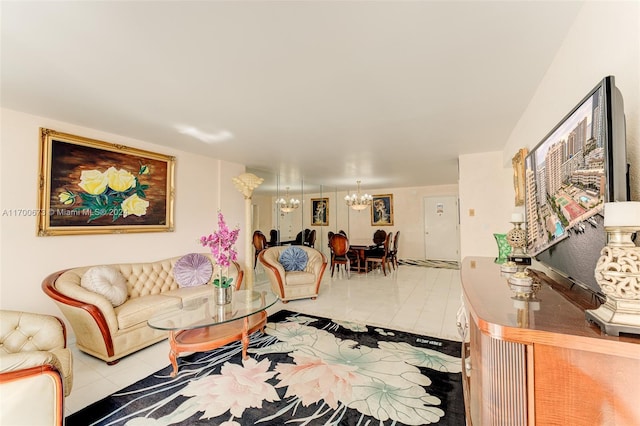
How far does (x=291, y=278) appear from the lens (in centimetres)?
415

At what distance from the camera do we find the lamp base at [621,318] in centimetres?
65

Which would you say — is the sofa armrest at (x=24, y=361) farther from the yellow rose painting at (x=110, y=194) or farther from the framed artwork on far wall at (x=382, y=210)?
the framed artwork on far wall at (x=382, y=210)

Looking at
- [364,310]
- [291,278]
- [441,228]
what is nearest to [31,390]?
[291,278]

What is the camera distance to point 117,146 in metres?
3.21

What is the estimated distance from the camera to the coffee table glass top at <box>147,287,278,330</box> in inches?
84.7

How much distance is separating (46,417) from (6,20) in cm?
204

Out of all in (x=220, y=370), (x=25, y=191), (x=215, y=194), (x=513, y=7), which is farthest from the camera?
(x=215, y=194)

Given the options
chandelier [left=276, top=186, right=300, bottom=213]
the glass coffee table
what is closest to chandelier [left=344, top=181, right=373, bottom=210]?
chandelier [left=276, top=186, right=300, bottom=213]

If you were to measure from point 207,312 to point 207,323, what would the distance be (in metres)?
0.28

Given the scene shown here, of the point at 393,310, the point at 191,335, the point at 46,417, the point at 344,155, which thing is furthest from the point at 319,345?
the point at 344,155

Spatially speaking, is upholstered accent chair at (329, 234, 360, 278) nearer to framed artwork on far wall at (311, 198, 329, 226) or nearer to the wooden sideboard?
framed artwork on far wall at (311, 198, 329, 226)

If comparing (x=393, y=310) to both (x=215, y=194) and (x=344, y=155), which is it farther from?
(x=215, y=194)

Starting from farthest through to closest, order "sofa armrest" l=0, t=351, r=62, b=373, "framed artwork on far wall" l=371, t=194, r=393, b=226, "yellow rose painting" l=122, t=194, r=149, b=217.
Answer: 1. "framed artwork on far wall" l=371, t=194, r=393, b=226
2. "yellow rose painting" l=122, t=194, r=149, b=217
3. "sofa armrest" l=0, t=351, r=62, b=373

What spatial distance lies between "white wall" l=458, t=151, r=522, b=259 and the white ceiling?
86 cm
